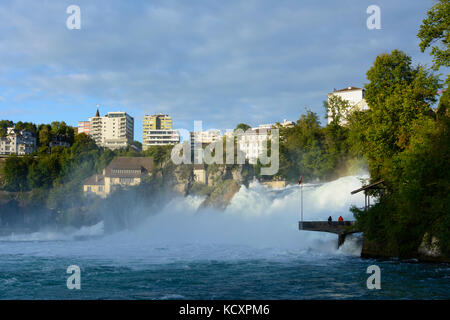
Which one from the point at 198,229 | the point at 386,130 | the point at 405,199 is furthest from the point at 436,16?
the point at 198,229

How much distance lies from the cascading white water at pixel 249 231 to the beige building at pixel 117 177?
1414 inches

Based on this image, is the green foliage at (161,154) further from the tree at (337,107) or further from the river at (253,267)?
the river at (253,267)

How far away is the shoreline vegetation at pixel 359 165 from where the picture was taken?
93.3ft

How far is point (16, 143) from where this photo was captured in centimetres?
16112

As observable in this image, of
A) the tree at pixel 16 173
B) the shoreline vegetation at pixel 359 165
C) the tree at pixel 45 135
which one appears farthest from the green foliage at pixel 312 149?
the tree at pixel 45 135

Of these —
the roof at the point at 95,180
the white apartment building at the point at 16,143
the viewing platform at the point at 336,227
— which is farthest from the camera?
the white apartment building at the point at 16,143

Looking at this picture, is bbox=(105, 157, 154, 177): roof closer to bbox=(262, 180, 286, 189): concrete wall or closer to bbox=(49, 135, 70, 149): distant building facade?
bbox=(262, 180, 286, 189): concrete wall

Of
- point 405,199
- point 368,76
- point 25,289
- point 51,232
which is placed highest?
point 368,76

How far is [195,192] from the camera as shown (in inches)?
3398

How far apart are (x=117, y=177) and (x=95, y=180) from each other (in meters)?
7.07

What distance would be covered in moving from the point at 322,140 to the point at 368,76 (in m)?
37.3

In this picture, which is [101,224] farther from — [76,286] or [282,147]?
[76,286]

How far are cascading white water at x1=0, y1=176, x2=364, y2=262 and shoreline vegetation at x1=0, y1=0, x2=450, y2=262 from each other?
15.2 ft

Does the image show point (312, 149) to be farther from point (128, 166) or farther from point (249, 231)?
point (128, 166)
